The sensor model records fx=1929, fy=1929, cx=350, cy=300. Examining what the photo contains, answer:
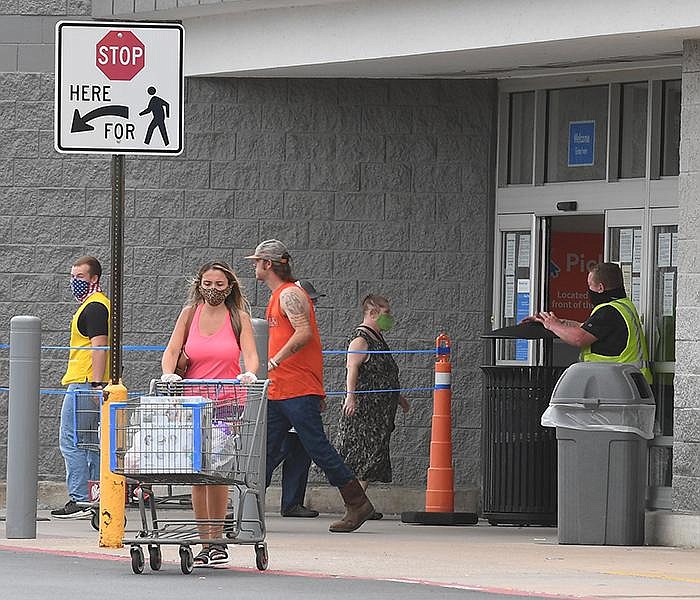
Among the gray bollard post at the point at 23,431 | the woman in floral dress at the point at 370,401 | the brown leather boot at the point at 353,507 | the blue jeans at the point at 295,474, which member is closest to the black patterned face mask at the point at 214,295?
the gray bollard post at the point at 23,431

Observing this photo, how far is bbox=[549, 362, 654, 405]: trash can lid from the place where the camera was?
1258cm

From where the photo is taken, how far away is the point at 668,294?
14.2 meters

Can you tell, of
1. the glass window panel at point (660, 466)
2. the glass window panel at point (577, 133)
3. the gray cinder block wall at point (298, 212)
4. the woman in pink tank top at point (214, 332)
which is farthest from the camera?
the gray cinder block wall at point (298, 212)

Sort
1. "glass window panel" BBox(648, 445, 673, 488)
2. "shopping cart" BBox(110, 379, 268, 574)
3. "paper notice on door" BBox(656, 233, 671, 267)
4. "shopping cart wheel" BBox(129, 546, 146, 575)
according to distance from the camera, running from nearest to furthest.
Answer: "shopping cart" BBox(110, 379, 268, 574) < "shopping cart wheel" BBox(129, 546, 146, 575) < "glass window panel" BBox(648, 445, 673, 488) < "paper notice on door" BBox(656, 233, 671, 267)

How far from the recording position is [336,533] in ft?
42.7

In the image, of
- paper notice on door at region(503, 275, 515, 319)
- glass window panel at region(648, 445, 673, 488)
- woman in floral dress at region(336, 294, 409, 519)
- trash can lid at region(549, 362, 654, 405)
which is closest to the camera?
trash can lid at region(549, 362, 654, 405)

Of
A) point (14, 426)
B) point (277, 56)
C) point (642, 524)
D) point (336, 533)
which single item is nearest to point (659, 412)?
point (642, 524)

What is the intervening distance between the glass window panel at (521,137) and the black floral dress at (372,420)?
176 centimetres

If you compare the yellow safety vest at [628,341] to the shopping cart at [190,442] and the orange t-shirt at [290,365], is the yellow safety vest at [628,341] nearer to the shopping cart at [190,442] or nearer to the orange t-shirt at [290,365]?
the orange t-shirt at [290,365]

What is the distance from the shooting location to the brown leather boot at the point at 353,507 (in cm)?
1285

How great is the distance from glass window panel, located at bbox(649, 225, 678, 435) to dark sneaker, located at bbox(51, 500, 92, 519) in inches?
165

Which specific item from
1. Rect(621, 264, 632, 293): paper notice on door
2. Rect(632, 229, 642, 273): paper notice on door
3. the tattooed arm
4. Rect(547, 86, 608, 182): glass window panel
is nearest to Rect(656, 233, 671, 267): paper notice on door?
Rect(632, 229, 642, 273): paper notice on door

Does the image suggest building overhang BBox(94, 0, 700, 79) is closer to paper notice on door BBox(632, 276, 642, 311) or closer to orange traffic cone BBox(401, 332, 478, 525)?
paper notice on door BBox(632, 276, 642, 311)

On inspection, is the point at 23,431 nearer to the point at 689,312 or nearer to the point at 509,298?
the point at 689,312
